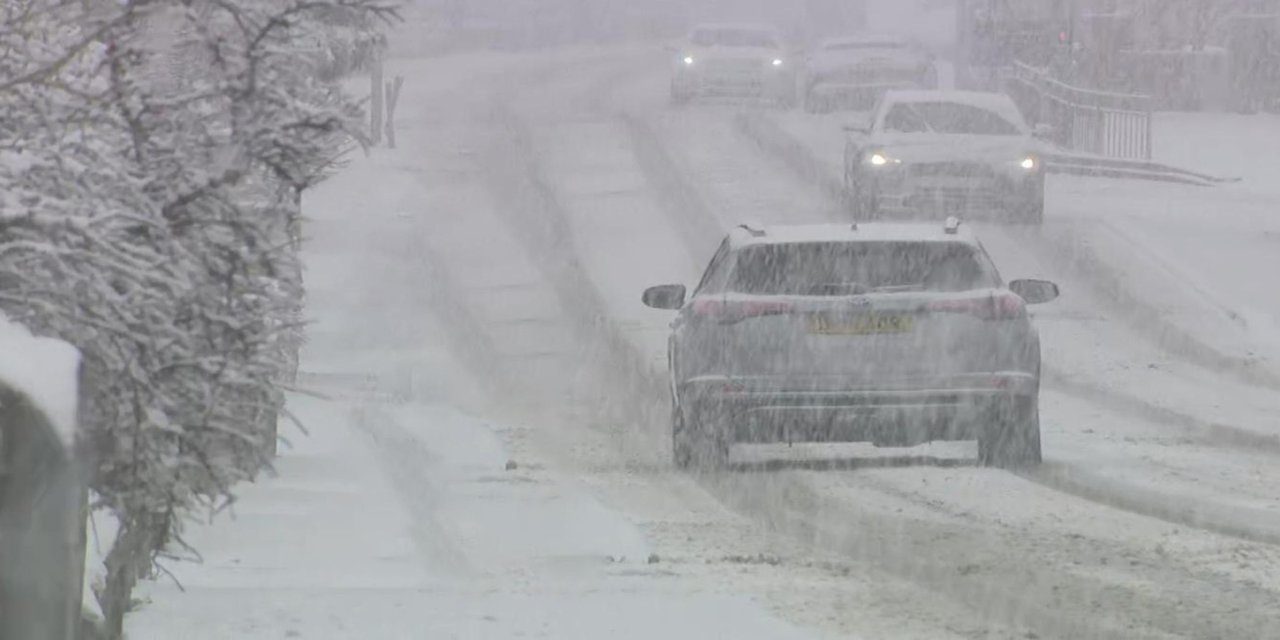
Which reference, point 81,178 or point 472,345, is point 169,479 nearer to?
point 81,178

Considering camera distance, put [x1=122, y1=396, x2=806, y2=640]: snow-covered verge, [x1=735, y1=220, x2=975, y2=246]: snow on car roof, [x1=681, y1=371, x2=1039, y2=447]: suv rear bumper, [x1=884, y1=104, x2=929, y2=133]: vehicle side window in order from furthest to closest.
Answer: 1. [x1=884, y1=104, x2=929, y2=133]: vehicle side window
2. [x1=735, y1=220, x2=975, y2=246]: snow on car roof
3. [x1=681, y1=371, x2=1039, y2=447]: suv rear bumper
4. [x1=122, y1=396, x2=806, y2=640]: snow-covered verge

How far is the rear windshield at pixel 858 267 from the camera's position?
13.7 m

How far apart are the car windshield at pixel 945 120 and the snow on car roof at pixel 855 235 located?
14.1 m

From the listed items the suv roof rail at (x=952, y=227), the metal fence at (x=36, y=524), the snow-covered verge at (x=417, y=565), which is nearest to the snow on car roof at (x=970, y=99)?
the suv roof rail at (x=952, y=227)

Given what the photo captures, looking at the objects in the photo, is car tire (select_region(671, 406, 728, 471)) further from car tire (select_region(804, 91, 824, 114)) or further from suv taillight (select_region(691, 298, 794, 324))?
car tire (select_region(804, 91, 824, 114))

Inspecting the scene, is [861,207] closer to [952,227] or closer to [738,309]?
[952,227]

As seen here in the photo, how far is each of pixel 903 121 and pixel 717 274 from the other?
1481cm

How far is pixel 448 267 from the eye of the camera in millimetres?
26328

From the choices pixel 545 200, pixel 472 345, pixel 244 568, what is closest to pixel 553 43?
Result: pixel 545 200

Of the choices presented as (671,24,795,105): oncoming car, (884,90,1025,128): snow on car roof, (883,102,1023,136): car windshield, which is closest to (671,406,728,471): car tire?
(883,102,1023,136): car windshield

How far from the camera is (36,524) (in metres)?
4.04

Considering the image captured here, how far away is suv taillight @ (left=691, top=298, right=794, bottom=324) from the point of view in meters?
13.4

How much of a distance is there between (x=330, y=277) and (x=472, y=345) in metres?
2.99

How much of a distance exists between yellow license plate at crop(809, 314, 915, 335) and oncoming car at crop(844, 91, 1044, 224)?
1402 cm
